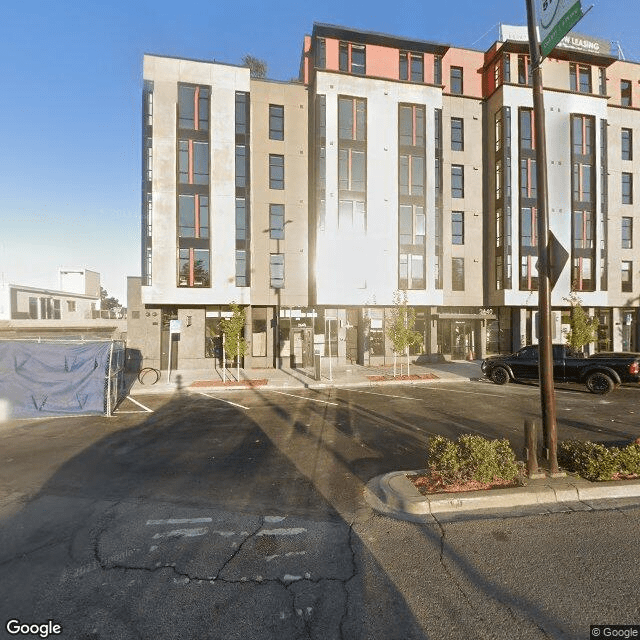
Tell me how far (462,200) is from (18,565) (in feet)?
93.7

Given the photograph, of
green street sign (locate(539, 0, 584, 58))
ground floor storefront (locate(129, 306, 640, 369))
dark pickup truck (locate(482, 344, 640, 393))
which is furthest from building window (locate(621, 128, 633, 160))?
green street sign (locate(539, 0, 584, 58))

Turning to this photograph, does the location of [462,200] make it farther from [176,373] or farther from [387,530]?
[387,530]

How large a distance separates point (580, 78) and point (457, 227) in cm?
1470

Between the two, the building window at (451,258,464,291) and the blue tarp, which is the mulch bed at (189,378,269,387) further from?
the building window at (451,258,464,291)

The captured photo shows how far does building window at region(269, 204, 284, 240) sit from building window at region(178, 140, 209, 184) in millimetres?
4499

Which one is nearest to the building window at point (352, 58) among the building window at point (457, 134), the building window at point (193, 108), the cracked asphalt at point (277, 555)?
the building window at point (457, 134)

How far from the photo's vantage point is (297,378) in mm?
18688

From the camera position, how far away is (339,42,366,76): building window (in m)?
22.9

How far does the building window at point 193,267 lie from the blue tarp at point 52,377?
34.4ft

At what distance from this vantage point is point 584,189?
25.2 meters

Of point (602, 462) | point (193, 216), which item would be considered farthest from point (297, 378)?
point (602, 462)

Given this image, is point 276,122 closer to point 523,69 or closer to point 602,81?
point 523,69

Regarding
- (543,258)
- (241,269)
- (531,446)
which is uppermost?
(241,269)

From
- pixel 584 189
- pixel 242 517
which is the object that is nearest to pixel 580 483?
pixel 242 517
